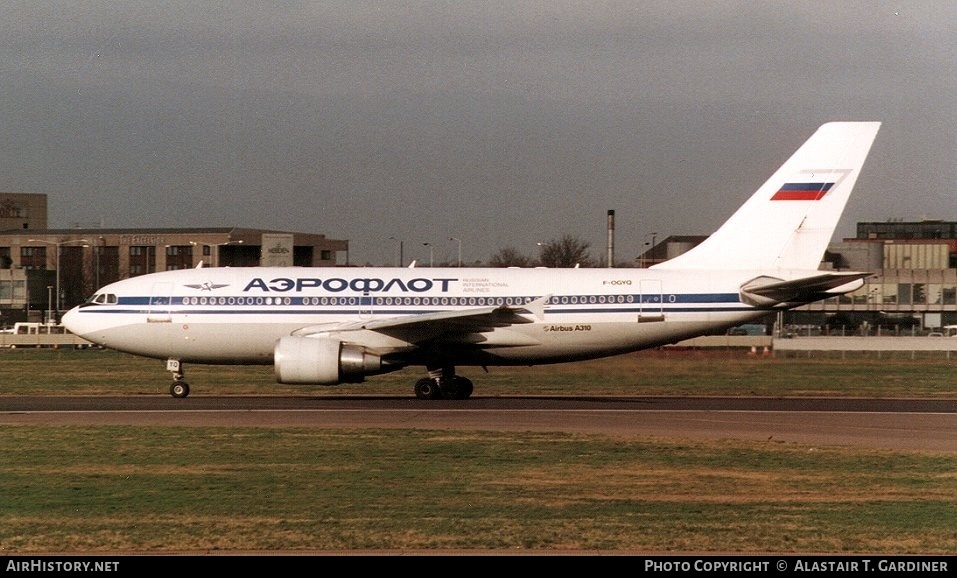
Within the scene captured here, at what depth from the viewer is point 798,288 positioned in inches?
1267

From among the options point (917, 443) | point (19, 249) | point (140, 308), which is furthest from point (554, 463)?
point (19, 249)

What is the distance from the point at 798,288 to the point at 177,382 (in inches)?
659

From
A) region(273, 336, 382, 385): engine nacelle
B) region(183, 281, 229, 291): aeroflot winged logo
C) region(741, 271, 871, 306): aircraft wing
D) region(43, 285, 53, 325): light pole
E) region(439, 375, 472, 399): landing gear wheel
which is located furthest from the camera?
region(43, 285, 53, 325): light pole

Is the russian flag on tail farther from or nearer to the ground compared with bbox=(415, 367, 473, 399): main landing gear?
farther from the ground

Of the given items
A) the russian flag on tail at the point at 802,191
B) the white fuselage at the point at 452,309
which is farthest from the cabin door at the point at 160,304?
the russian flag on tail at the point at 802,191

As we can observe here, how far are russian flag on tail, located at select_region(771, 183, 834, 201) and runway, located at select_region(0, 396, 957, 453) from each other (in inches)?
220

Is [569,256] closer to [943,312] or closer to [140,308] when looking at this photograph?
[943,312]

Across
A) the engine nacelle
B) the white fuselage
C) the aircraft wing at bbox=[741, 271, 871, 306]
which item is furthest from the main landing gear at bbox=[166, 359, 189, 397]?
the aircraft wing at bbox=[741, 271, 871, 306]

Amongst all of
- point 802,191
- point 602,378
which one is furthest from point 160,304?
point 802,191

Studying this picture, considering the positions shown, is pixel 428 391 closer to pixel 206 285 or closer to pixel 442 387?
pixel 442 387

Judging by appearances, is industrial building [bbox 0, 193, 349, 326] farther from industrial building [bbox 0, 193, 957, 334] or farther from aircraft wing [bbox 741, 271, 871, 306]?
aircraft wing [bbox 741, 271, 871, 306]

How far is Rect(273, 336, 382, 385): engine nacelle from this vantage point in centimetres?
3012

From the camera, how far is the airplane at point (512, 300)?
32438 millimetres
